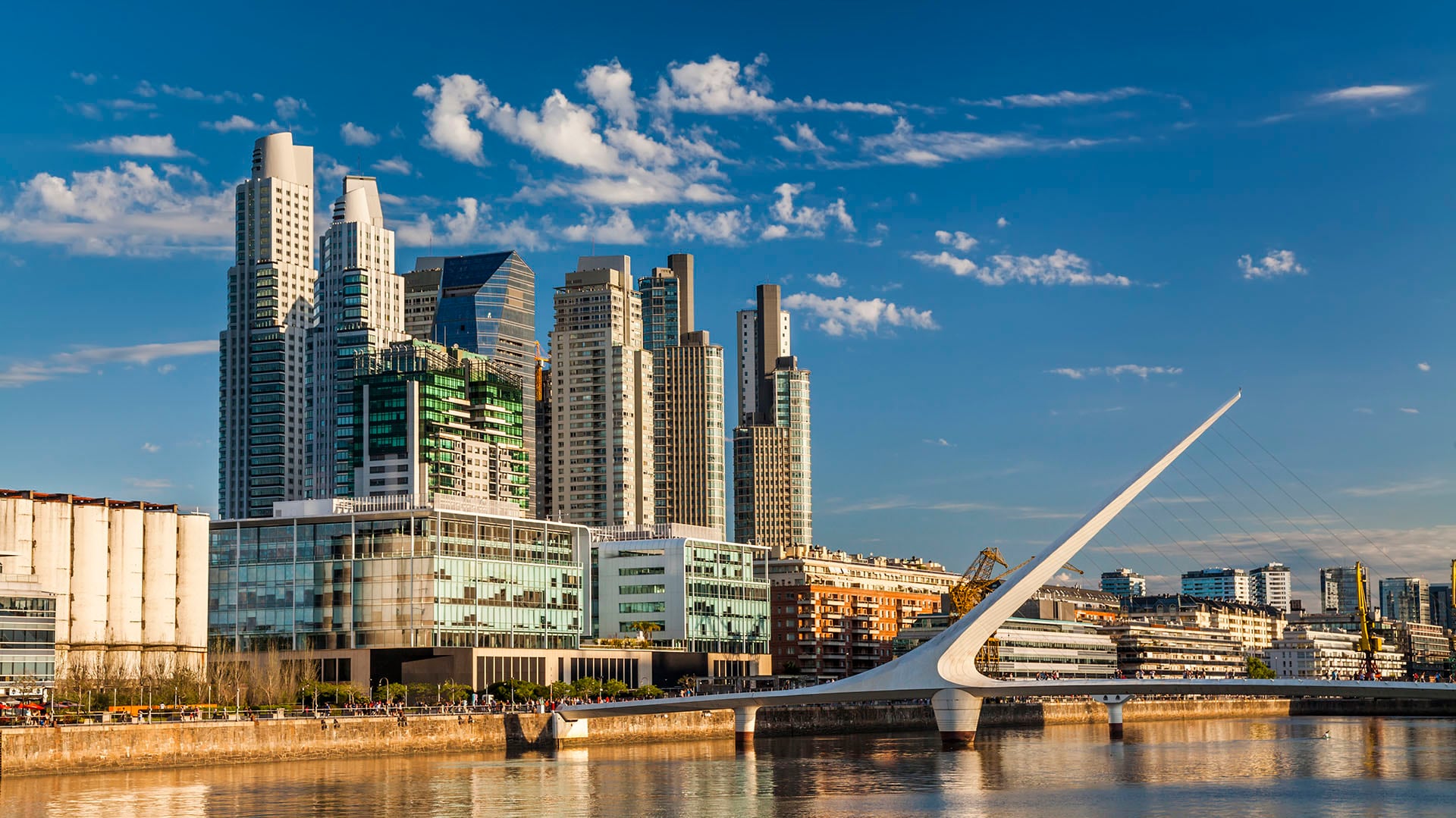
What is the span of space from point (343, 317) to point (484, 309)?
62.2ft

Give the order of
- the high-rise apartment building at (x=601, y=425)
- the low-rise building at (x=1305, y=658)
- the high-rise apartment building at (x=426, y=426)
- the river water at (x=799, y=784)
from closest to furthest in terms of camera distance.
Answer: the river water at (x=799, y=784) → the high-rise apartment building at (x=426, y=426) → the high-rise apartment building at (x=601, y=425) → the low-rise building at (x=1305, y=658)

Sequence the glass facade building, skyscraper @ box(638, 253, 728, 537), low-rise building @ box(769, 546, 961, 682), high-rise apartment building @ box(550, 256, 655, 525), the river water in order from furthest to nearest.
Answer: skyscraper @ box(638, 253, 728, 537)
high-rise apartment building @ box(550, 256, 655, 525)
low-rise building @ box(769, 546, 961, 682)
the glass facade building
the river water

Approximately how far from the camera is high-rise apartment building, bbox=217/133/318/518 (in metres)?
172

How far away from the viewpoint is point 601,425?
7047 inches

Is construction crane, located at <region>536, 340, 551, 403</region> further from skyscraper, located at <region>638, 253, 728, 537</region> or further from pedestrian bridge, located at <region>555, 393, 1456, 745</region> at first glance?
pedestrian bridge, located at <region>555, 393, 1456, 745</region>

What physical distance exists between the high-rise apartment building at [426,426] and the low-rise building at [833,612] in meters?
27.1

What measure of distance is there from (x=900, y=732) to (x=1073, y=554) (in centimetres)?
2124

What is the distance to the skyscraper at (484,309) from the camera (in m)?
184

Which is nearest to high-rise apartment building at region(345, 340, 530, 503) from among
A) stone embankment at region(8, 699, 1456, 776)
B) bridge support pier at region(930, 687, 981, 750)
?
stone embankment at region(8, 699, 1456, 776)

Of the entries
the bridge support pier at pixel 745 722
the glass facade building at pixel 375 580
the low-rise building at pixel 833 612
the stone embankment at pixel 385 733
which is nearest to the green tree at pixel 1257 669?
the low-rise building at pixel 833 612

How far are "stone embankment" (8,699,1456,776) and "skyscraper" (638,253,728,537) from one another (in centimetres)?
7709

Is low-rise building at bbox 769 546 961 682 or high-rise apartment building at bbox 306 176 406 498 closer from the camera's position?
low-rise building at bbox 769 546 961 682

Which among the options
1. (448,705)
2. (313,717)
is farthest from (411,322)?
(313,717)

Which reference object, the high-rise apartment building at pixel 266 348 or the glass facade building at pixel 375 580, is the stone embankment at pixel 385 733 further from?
the high-rise apartment building at pixel 266 348
